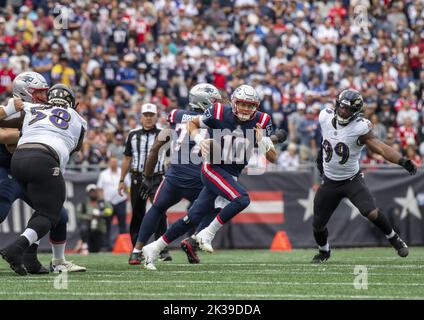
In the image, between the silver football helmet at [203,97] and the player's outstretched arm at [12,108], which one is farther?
the silver football helmet at [203,97]

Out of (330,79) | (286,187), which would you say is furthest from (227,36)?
(286,187)

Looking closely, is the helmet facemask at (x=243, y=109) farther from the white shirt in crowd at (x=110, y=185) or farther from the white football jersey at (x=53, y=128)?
the white shirt in crowd at (x=110, y=185)

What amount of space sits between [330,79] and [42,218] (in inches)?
476

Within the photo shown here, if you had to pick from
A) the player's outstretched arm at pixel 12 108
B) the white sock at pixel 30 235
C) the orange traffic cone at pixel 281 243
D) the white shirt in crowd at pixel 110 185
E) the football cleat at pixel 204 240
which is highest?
the player's outstretched arm at pixel 12 108

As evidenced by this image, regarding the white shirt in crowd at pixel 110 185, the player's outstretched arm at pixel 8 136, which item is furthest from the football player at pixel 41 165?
the white shirt in crowd at pixel 110 185

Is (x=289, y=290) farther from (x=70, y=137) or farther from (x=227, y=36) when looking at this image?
(x=227, y=36)

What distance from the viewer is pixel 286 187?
624 inches

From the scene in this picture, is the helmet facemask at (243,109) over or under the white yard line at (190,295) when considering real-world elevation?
over

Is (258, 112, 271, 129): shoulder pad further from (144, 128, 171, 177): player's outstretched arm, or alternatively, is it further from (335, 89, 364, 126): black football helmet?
(144, 128, 171, 177): player's outstretched arm

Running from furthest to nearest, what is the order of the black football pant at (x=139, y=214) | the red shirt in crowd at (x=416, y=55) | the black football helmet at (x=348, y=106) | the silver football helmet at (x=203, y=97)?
the red shirt in crowd at (x=416, y=55) → the black football pant at (x=139, y=214) → the silver football helmet at (x=203, y=97) → the black football helmet at (x=348, y=106)

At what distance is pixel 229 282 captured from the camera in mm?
8211

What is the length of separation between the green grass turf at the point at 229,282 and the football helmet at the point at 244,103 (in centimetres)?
148

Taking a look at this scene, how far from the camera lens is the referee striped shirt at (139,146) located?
1191cm

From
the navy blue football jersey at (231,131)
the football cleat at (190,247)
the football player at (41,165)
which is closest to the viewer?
the football player at (41,165)
